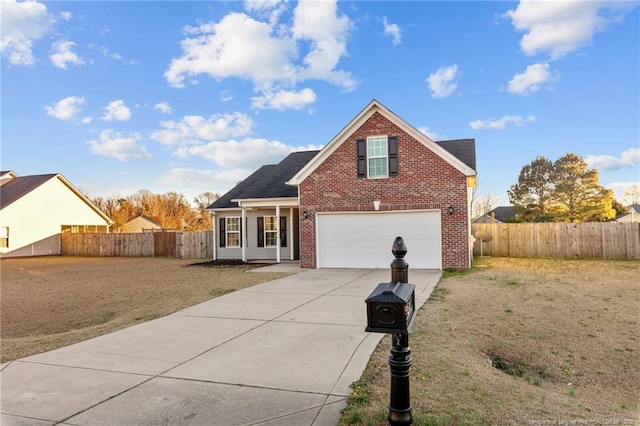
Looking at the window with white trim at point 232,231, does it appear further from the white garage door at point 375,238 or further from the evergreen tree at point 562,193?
Answer: the evergreen tree at point 562,193

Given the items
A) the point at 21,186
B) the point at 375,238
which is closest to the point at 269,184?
the point at 375,238

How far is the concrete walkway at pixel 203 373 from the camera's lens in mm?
3379

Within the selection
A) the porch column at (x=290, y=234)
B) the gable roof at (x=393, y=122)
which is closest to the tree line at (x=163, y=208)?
the porch column at (x=290, y=234)

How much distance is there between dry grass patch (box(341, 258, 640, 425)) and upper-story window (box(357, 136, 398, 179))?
5611mm

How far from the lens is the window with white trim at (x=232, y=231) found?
66.5ft

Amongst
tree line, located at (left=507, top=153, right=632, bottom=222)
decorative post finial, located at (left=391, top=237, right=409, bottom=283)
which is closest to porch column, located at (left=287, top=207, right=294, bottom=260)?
decorative post finial, located at (left=391, top=237, right=409, bottom=283)

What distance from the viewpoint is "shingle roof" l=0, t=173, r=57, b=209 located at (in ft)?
88.8

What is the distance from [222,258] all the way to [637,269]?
17901 millimetres

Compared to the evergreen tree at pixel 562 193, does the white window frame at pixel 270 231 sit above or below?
below

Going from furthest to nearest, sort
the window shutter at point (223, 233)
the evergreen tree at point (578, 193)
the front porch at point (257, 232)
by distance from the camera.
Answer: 1. the evergreen tree at point (578, 193)
2. the window shutter at point (223, 233)
3. the front porch at point (257, 232)

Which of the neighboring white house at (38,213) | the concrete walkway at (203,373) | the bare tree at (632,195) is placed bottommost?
the concrete walkway at (203,373)

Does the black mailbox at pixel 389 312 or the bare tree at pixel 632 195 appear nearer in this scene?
the black mailbox at pixel 389 312

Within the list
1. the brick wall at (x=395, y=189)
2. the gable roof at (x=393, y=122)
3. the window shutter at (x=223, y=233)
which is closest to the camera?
the gable roof at (x=393, y=122)

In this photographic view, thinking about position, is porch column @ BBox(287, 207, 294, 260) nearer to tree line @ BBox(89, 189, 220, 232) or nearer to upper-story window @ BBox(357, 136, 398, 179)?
upper-story window @ BBox(357, 136, 398, 179)
